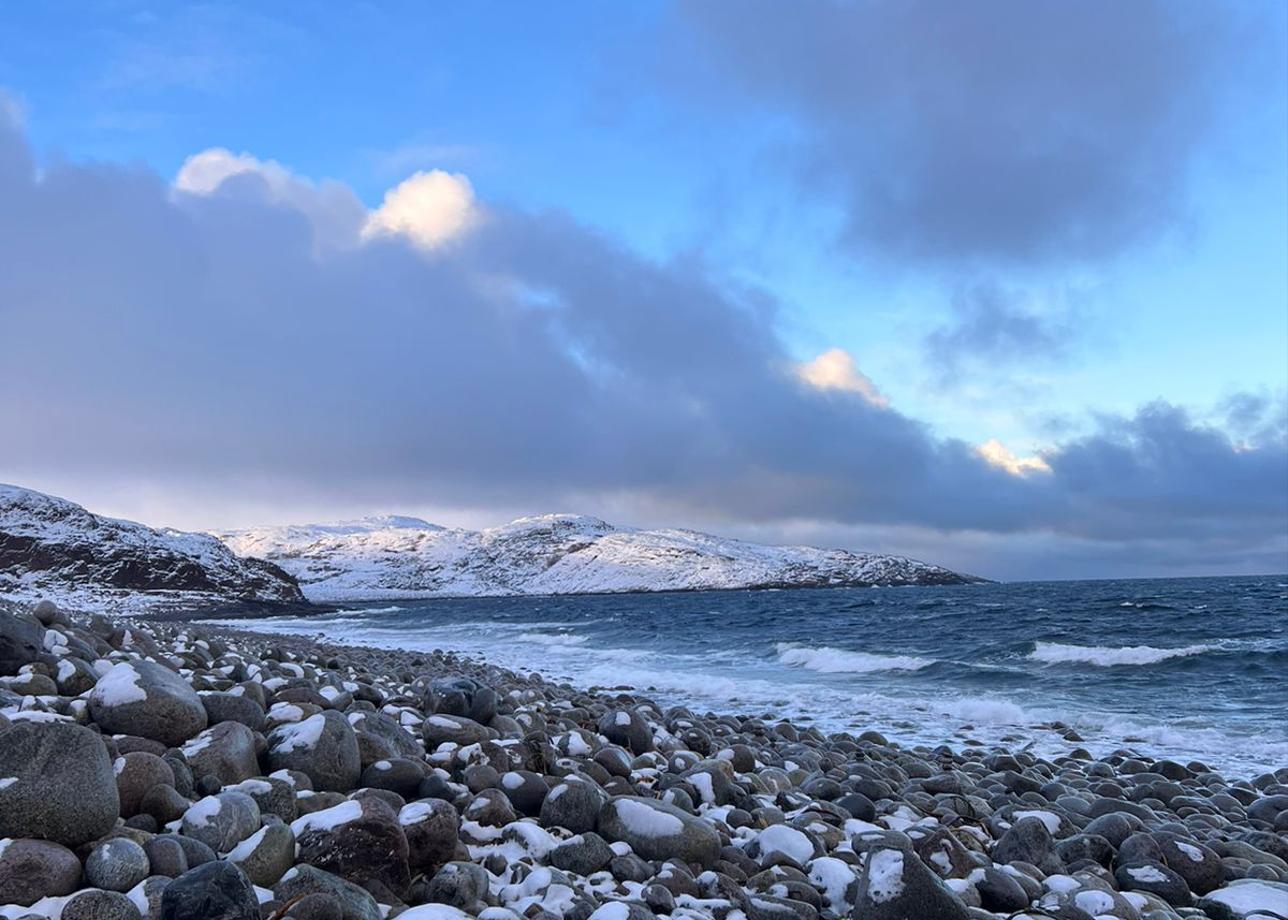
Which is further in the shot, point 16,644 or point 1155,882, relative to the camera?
point 16,644

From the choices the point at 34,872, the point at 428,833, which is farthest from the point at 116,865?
the point at 428,833

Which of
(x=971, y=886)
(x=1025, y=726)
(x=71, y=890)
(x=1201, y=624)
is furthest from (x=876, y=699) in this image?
(x=1201, y=624)

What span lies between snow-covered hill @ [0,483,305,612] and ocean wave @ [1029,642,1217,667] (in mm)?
61379

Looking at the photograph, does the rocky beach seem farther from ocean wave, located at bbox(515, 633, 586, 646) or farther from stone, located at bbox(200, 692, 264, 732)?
ocean wave, located at bbox(515, 633, 586, 646)

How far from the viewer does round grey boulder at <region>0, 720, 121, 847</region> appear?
4.13m

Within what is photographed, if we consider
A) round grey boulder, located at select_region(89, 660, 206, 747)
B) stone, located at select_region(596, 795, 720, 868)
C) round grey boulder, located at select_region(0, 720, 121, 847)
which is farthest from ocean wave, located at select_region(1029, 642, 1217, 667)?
round grey boulder, located at select_region(0, 720, 121, 847)

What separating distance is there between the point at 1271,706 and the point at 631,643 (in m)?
24.6

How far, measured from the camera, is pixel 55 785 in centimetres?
422

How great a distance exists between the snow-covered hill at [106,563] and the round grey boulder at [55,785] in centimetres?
6728

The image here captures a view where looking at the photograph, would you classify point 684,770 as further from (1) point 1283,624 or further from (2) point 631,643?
(1) point 1283,624

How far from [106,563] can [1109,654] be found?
81460 millimetres

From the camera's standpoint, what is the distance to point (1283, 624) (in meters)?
36.7

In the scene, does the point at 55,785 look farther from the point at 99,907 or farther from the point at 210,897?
the point at 210,897

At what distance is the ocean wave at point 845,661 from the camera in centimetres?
2462
